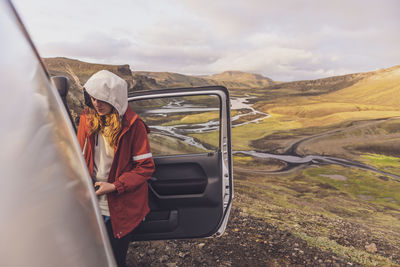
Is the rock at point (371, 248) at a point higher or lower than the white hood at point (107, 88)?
lower

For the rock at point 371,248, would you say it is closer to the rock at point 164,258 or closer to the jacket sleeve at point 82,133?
the rock at point 164,258

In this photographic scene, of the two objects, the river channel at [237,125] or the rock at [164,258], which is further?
the rock at [164,258]

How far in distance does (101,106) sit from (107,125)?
0.13m

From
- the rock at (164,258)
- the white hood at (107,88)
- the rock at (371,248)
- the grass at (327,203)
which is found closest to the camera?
the white hood at (107,88)

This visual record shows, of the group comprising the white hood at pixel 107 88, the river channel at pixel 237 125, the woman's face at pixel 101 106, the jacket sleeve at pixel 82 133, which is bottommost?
the river channel at pixel 237 125

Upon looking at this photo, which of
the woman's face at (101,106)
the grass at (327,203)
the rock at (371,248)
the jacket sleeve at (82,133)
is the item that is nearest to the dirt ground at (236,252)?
the grass at (327,203)

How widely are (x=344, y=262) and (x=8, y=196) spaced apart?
13.0ft

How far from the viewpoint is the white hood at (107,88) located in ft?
4.97

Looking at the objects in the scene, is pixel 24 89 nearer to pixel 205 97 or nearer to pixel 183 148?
pixel 205 97

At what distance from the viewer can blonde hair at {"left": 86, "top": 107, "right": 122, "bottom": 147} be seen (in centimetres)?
162

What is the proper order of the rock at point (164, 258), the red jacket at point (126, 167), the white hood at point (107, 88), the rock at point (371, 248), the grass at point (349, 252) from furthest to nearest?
the rock at point (371, 248)
the grass at point (349, 252)
the rock at point (164, 258)
the red jacket at point (126, 167)
the white hood at point (107, 88)

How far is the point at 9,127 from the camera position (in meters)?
0.63

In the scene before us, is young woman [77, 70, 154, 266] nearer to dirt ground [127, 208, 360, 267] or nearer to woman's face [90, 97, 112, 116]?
woman's face [90, 97, 112, 116]

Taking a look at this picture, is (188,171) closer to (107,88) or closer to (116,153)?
(116,153)
